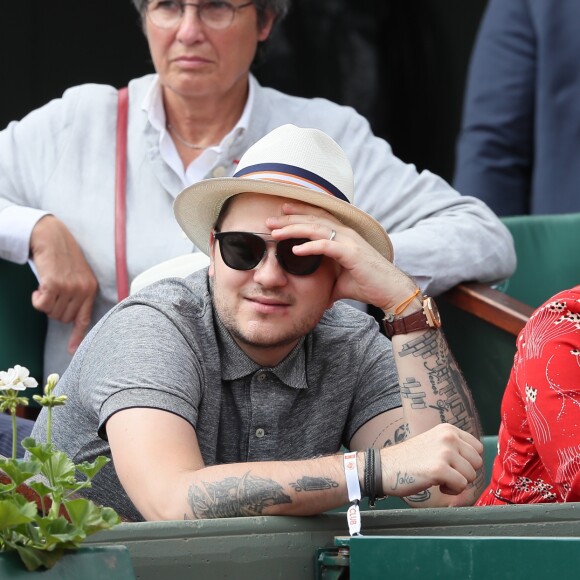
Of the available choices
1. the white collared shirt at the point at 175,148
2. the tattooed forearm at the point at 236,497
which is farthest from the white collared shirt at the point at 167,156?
the tattooed forearm at the point at 236,497

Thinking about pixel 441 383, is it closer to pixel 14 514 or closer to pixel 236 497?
pixel 236 497

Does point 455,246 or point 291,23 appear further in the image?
point 291,23

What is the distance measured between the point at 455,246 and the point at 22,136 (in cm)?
116

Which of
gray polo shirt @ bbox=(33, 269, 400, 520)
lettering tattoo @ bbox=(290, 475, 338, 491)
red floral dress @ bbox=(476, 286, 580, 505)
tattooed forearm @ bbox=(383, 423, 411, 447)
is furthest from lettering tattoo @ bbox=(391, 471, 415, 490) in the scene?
tattooed forearm @ bbox=(383, 423, 411, 447)

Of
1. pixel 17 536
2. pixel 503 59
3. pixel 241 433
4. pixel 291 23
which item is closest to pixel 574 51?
pixel 503 59

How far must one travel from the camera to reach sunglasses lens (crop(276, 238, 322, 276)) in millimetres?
2834

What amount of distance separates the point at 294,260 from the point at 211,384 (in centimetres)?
28

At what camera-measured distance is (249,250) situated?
2.83 metres

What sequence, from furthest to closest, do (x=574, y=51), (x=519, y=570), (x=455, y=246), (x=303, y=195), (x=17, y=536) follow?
(x=574, y=51) < (x=455, y=246) < (x=303, y=195) < (x=519, y=570) < (x=17, y=536)

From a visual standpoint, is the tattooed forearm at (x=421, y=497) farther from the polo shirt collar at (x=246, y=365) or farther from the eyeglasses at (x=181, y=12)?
the eyeglasses at (x=181, y=12)

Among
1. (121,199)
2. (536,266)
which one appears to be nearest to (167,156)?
(121,199)

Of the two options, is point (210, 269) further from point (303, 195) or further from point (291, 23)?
point (291, 23)

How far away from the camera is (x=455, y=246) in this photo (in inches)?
150

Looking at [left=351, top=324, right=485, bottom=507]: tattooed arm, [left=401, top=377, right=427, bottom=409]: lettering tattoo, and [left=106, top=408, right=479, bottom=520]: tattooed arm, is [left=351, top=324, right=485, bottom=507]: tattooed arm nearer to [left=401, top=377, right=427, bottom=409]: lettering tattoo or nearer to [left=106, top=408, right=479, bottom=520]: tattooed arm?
[left=401, top=377, right=427, bottom=409]: lettering tattoo
